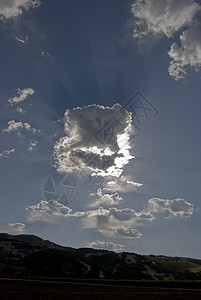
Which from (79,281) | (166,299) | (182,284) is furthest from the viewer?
(79,281)

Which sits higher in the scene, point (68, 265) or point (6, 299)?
point (68, 265)

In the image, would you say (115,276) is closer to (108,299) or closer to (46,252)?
(46,252)

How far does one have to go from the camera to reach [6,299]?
31.3 metres

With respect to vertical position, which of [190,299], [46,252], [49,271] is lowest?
[190,299]

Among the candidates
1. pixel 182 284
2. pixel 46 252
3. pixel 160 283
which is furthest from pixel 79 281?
pixel 46 252

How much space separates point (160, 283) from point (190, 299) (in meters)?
37.5

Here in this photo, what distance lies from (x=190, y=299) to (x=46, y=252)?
535 feet

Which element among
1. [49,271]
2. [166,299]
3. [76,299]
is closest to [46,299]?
[76,299]

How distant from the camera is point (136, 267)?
18938 cm

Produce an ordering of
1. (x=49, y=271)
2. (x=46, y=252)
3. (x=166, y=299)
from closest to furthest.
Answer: (x=166, y=299) < (x=49, y=271) < (x=46, y=252)

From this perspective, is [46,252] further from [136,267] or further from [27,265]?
[136,267]

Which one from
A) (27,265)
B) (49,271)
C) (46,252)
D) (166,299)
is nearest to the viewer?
(166,299)

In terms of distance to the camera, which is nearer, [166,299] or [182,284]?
[166,299]

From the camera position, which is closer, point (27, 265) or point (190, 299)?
point (190, 299)
